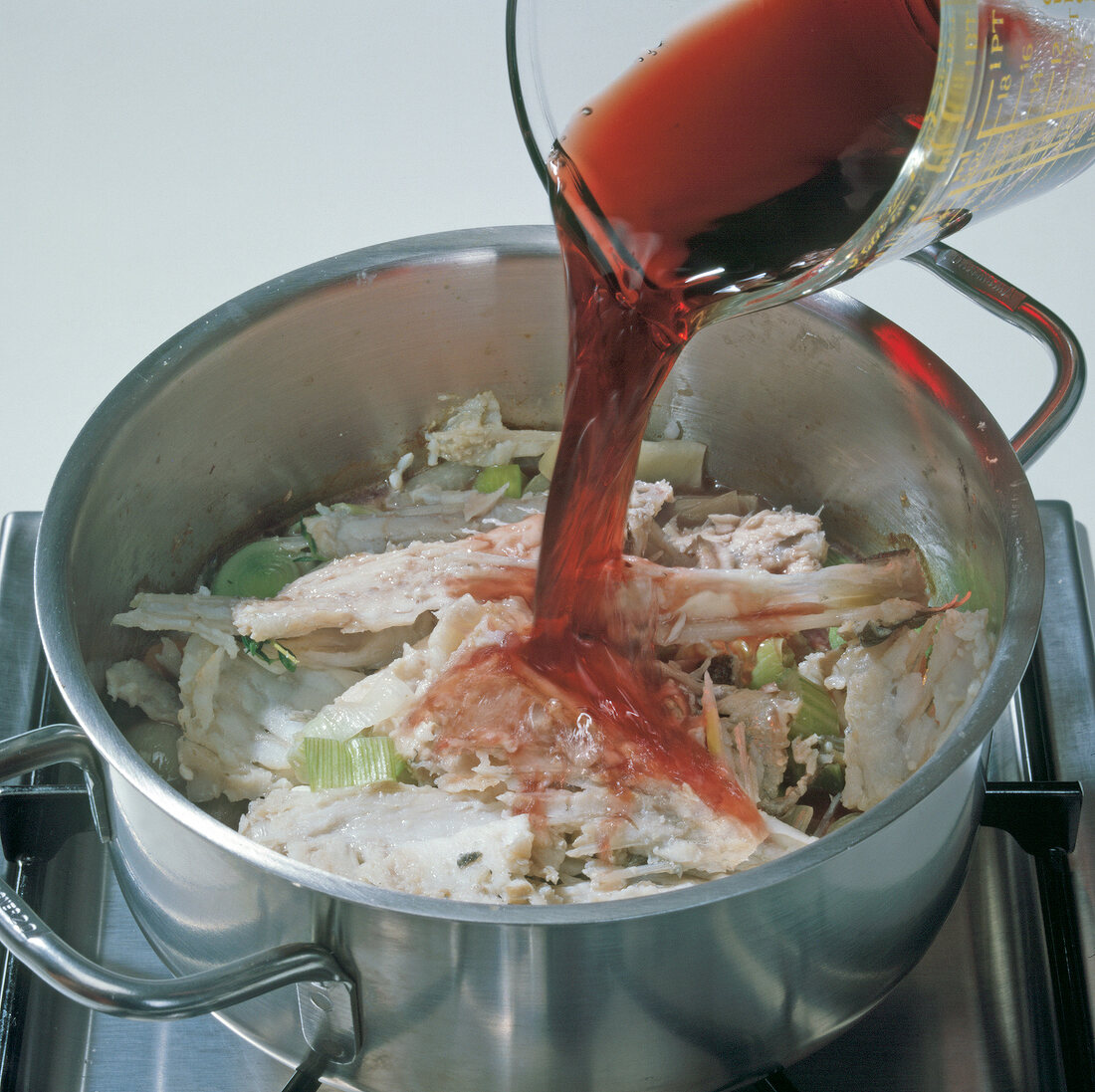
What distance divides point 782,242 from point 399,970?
67cm

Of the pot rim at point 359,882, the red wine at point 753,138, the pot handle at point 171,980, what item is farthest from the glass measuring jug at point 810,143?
the pot handle at point 171,980

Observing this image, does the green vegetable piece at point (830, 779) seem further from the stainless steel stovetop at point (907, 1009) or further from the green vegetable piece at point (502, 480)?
the green vegetable piece at point (502, 480)

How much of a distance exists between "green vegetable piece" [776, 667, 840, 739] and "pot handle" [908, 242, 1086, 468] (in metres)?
0.34

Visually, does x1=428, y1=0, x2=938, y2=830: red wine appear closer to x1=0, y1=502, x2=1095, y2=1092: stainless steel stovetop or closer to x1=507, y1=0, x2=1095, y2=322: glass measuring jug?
x1=507, y1=0, x2=1095, y2=322: glass measuring jug

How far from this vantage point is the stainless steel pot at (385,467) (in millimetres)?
870

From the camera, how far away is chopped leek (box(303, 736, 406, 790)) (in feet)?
4.00

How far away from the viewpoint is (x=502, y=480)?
1646 mm

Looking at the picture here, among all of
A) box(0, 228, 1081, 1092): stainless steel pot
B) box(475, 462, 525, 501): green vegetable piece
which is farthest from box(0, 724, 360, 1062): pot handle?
box(475, 462, 525, 501): green vegetable piece

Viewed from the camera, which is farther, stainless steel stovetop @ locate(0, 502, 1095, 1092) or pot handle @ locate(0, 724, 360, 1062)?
stainless steel stovetop @ locate(0, 502, 1095, 1092)

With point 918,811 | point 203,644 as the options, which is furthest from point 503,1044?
point 203,644

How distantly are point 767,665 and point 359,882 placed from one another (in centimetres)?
66

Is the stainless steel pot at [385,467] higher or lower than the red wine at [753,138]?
lower

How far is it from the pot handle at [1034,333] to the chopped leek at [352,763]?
2.44ft

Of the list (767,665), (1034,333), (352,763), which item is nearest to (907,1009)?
(767,665)
